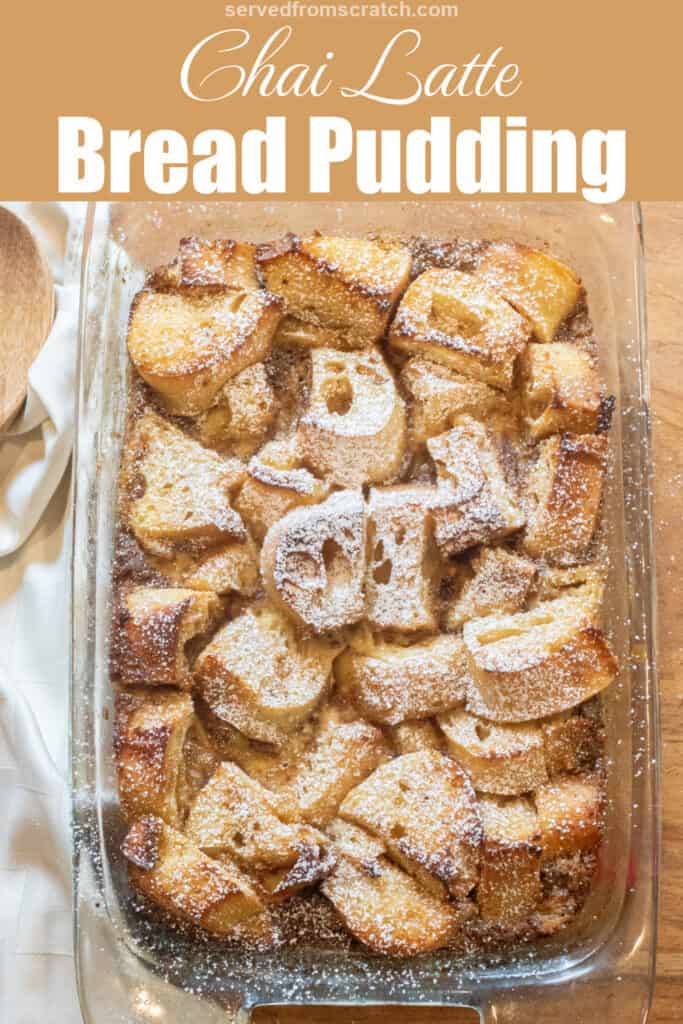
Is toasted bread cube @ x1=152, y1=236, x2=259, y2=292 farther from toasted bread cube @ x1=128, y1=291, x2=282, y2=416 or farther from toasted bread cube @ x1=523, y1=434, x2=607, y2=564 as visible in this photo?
toasted bread cube @ x1=523, y1=434, x2=607, y2=564

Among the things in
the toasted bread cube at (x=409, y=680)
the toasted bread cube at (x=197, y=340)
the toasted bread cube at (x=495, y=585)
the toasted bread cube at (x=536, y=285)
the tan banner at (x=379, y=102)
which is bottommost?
the toasted bread cube at (x=409, y=680)

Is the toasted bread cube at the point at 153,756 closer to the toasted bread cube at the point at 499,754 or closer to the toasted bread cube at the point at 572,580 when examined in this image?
the toasted bread cube at the point at 499,754

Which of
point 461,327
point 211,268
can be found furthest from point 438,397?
point 211,268

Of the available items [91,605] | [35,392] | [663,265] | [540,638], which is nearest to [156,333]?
[35,392]

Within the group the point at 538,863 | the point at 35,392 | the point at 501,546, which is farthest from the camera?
the point at 35,392

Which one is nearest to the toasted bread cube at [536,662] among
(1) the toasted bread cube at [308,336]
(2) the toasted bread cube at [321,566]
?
(2) the toasted bread cube at [321,566]

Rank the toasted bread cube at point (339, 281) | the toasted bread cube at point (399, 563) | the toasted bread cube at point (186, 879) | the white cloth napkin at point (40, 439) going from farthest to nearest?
1. the white cloth napkin at point (40, 439)
2. the toasted bread cube at point (339, 281)
3. the toasted bread cube at point (399, 563)
4. the toasted bread cube at point (186, 879)

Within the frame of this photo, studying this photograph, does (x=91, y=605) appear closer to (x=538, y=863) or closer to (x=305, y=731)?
(x=305, y=731)

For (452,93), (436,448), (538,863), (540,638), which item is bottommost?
(538,863)
